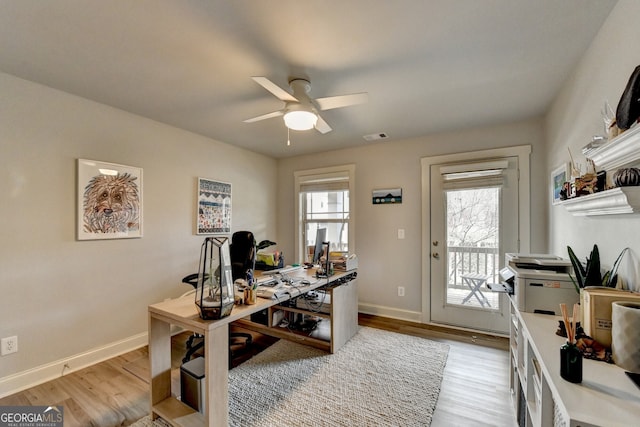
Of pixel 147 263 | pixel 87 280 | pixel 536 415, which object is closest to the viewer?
pixel 536 415

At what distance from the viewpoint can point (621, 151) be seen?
101 centimetres

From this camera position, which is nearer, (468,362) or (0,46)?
(0,46)

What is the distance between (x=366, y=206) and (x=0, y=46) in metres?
3.60

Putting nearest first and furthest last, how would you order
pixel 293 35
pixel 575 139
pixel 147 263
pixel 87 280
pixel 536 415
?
1. pixel 536 415
2. pixel 293 35
3. pixel 575 139
4. pixel 87 280
5. pixel 147 263

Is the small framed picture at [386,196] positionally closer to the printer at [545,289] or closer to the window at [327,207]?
the window at [327,207]

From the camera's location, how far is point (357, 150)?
155 inches

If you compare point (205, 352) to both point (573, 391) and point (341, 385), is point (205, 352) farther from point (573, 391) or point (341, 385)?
point (573, 391)

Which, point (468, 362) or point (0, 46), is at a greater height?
point (0, 46)

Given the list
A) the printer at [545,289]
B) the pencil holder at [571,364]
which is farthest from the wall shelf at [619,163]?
the pencil holder at [571,364]

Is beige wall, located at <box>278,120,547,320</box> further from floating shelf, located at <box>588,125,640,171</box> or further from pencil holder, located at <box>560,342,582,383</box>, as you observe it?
pencil holder, located at <box>560,342,582,383</box>

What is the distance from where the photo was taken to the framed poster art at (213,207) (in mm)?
3363

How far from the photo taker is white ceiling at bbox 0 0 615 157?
4.58 ft

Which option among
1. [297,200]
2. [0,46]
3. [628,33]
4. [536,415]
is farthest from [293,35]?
[297,200]

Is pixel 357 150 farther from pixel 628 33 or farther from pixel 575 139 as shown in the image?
pixel 628 33
